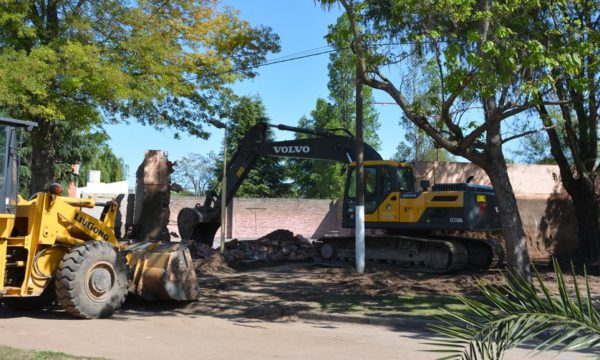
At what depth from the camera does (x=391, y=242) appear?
1620cm

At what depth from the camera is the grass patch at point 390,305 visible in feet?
33.6

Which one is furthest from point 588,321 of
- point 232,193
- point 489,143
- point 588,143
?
point 232,193

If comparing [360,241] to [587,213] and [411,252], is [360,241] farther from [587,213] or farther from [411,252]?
[587,213]

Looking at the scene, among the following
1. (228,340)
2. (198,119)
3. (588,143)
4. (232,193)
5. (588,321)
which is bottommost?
(228,340)

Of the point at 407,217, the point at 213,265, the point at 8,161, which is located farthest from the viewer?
the point at 407,217

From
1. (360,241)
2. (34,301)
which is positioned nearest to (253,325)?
(34,301)

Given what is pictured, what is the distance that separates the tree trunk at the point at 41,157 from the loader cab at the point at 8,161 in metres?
5.81

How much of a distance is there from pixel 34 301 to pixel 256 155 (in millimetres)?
9505

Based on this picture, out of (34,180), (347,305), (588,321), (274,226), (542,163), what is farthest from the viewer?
(274,226)

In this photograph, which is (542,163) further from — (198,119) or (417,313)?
(417,313)

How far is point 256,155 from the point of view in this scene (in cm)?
1872

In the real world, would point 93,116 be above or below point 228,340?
above

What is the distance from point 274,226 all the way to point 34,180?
2188 cm

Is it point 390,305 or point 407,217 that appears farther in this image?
point 407,217
